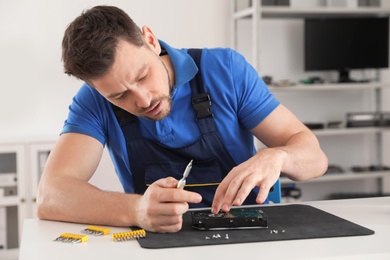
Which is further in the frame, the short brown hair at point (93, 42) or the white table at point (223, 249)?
the short brown hair at point (93, 42)

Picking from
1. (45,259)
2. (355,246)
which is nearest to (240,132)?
(355,246)

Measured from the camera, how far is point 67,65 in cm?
166

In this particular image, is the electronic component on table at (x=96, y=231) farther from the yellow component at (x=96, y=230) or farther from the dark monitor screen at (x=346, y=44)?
the dark monitor screen at (x=346, y=44)

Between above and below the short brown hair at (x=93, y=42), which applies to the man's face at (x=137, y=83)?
below

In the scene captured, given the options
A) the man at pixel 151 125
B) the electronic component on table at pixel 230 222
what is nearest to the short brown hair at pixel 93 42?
the man at pixel 151 125

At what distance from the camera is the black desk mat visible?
1354 mm

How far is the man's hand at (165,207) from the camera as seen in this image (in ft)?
4.71

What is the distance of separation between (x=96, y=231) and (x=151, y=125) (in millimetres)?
511

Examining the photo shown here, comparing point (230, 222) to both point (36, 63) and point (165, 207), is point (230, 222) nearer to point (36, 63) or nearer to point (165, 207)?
point (165, 207)

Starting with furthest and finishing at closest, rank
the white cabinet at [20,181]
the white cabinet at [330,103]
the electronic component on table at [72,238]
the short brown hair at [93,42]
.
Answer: the white cabinet at [330,103] < the white cabinet at [20,181] < the short brown hair at [93,42] < the electronic component on table at [72,238]

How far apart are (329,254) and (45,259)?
21.9 inches

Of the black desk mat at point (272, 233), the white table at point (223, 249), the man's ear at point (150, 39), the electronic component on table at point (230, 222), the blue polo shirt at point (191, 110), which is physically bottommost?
the white table at point (223, 249)

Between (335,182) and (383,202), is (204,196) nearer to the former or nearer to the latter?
(383,202)

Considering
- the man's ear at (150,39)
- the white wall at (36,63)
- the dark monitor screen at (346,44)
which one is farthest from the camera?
the dark monitor screen at (346,44)
